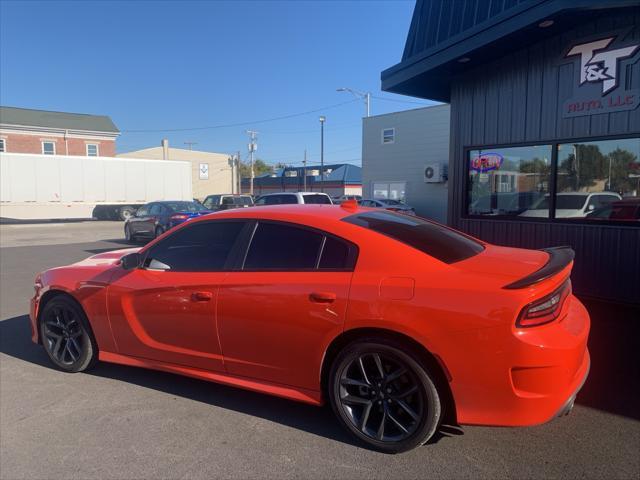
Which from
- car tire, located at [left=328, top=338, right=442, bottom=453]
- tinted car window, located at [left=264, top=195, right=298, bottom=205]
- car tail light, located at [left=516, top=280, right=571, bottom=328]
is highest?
tinted car window, located at [left=264, top=195, right=298, bottom=205]

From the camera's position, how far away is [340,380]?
10.2 feet

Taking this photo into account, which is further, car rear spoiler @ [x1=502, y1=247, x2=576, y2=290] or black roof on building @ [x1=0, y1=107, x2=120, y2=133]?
black roof on building @ [x1=0, y1=107, x2=120, y2=133]

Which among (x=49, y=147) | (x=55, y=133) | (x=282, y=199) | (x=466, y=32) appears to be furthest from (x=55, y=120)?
(x=466, y=32)

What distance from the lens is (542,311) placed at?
274 cm

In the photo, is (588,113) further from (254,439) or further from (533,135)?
(254,439)

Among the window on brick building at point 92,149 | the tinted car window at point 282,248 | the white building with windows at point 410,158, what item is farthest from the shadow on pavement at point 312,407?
the window on brick building at point 92,149

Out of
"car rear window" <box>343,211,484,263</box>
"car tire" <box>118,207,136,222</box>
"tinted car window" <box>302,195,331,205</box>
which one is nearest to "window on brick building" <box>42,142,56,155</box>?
"car tire" <box>118,207,136,222</box>

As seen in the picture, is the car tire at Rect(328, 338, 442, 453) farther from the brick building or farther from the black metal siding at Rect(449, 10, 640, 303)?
the brick building

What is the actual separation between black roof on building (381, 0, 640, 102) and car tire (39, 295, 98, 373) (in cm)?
639

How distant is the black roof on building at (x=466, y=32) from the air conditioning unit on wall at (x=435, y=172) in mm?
16851

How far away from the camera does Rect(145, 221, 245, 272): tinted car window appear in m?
3.69

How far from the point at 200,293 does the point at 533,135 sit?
599cm

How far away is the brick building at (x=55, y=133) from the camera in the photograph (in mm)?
42875

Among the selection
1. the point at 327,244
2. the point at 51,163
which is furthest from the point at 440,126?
the point at 327,244
